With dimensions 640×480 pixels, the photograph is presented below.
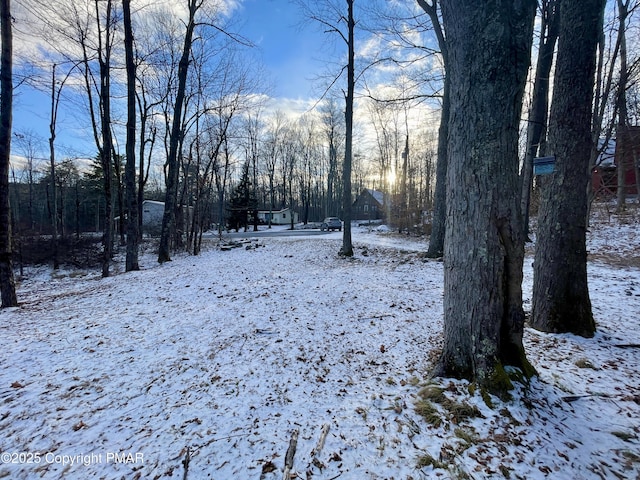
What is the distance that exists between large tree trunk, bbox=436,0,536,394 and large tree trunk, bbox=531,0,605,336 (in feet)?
5.03

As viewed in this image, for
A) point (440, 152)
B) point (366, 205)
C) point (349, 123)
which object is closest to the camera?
point (440, 152)

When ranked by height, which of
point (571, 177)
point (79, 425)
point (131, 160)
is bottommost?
point (79, 425)

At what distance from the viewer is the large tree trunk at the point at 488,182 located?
2.18 m

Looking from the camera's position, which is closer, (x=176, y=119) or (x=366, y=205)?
(x=176, y=119)

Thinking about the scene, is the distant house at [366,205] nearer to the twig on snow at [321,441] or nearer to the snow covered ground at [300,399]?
the snow covered ground at [300,399]

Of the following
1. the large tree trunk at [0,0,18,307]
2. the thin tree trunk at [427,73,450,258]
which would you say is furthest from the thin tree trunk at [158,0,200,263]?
the thin tree trunk at [427,73,450,258]

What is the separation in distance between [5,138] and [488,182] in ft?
29.4

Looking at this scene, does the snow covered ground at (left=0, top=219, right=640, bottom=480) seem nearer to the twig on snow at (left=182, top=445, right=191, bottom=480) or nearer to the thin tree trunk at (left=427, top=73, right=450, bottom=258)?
the twig on snow at (left=182, top=445, right=191, bottom=480)

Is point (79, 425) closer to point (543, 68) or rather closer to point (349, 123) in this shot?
point (349, 123)

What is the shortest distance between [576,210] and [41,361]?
6.67 m

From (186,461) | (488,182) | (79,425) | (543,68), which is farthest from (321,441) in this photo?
(543,68)

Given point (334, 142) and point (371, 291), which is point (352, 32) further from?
point (334, 142)

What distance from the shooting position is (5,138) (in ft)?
19.1

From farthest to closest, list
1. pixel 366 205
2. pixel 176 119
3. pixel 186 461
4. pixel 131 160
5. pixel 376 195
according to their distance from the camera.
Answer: pixel 366 205
pixel 376 195
pixel 176 119
pixel 131 160
pixel 186 461
